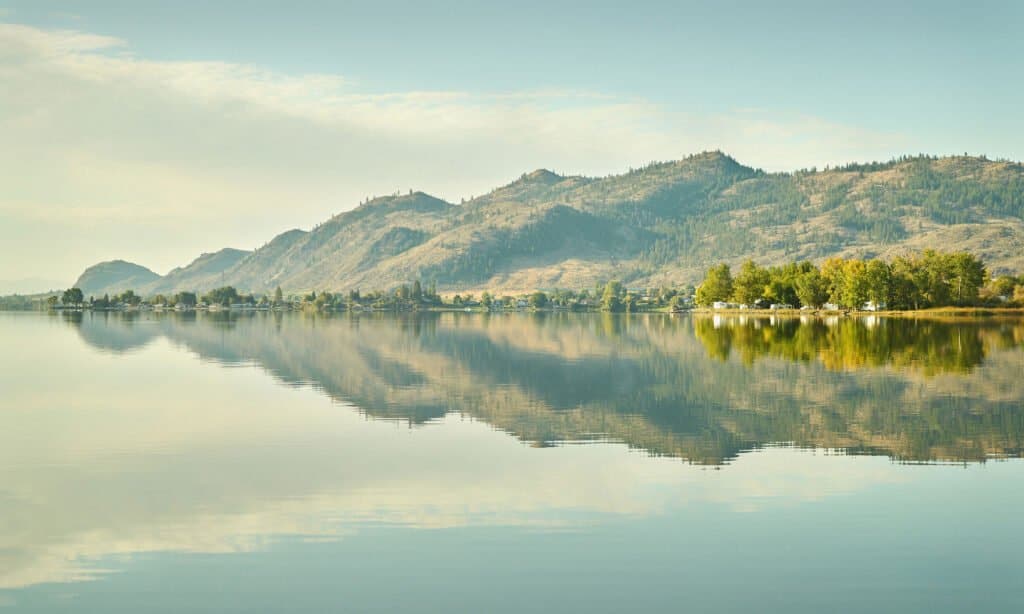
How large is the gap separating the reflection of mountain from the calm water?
12.6 inches

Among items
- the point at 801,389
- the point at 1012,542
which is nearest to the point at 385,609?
the point at 1012,542

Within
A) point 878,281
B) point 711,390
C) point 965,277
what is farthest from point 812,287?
point 711,390

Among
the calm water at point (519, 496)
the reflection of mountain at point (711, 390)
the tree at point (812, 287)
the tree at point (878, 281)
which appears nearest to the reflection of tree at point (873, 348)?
the reflection of mountain at point (711, 390)

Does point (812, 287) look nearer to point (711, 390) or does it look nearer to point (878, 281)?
point (878, 281)

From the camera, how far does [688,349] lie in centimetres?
8538

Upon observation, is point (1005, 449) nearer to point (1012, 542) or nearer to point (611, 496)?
point (1012, 542)

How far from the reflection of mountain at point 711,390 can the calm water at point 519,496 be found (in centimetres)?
32

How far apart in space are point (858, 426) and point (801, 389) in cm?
1240

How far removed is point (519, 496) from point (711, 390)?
2652cm

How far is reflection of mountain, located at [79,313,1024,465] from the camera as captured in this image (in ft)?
110

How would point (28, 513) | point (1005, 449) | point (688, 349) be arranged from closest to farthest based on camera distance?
point (28, 513), point (1005, 449), point (688, 349)

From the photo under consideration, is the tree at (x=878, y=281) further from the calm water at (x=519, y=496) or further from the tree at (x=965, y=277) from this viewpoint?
the calm water at (x=519, y=496)

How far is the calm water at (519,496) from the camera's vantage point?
17.2 meters

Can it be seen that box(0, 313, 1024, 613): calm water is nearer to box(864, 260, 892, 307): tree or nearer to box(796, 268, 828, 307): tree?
box(864, 260, 892, 307): tree
